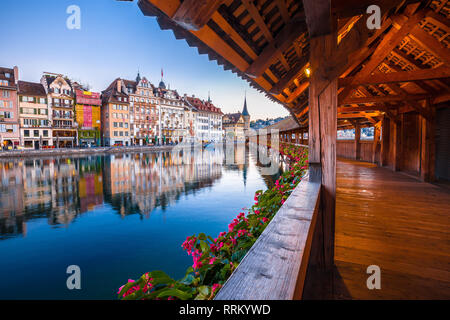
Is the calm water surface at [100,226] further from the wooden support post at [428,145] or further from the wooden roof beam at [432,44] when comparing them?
the wooden roof beam at [432,44]

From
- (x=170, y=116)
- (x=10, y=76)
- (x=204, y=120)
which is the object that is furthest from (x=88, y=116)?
(x=204, y=120)

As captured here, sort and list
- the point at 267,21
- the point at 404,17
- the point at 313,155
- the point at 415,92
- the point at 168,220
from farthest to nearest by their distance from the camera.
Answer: the point at 168,220, the point at 415,92, the point at 404,17, the point at 267,21, the point at 313,155

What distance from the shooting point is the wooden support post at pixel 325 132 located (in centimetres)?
240

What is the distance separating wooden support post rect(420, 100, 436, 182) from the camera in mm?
7523

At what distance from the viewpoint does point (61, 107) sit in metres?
44.4

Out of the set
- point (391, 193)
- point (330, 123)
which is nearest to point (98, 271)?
point (330, 123)

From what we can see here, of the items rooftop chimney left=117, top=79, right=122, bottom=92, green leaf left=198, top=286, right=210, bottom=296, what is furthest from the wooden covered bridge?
rooftop chimney left=117, top=79, right=122, bottom=92

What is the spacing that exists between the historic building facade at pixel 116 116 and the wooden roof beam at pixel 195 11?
5386 centimetres

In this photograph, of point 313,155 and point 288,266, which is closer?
point 288,266

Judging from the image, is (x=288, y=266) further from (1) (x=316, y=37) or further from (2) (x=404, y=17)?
(2) (x=404, y=17)

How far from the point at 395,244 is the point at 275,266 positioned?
126 inches

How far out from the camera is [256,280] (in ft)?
2.72

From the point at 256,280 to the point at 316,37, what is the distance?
2.43 meters

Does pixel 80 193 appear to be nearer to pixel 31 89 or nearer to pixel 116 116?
pixel 31 89
